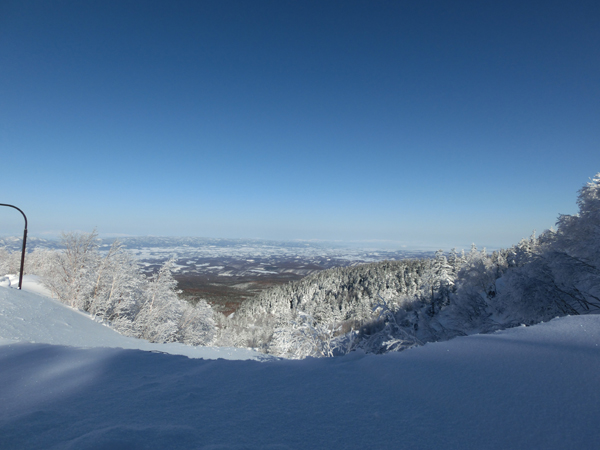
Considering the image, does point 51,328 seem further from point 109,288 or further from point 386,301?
point 386,301

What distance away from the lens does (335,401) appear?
2309mm

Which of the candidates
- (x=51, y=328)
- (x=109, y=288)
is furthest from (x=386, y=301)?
(x=109, y=288)

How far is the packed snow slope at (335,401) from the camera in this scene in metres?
1.69

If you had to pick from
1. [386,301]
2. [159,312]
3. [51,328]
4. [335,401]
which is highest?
[335,401]

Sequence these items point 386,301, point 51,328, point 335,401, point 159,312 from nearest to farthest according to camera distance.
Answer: point 335,401, point 51,328, point 159,312, point 386,301

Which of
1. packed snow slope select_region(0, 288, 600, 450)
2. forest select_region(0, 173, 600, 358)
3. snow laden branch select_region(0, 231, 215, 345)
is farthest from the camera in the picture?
snow laden branch select_region(0, 231, 215, 345)

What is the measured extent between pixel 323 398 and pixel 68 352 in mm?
4581

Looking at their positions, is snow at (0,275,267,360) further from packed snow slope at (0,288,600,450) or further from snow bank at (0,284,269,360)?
packed snow slope at (0,288,600,450)

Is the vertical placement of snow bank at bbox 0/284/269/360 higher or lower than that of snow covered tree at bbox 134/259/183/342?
higher

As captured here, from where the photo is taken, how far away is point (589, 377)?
2.02 meters

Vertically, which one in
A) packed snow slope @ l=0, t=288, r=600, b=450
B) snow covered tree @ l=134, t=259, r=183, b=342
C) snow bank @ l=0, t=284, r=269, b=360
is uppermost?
packed snow slope @ l=0, t=288, r=600, b=450

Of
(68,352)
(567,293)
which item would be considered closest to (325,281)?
(567,293)

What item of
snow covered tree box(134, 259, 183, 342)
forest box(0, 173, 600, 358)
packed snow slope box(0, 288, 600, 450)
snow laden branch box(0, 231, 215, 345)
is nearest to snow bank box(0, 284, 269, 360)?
packed snow slope box(0, 288, 600, 450)

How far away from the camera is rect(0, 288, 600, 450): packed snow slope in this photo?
5.55 ft
